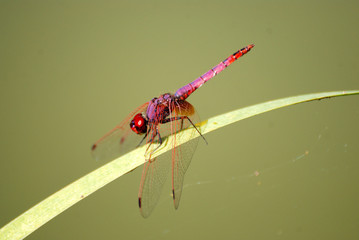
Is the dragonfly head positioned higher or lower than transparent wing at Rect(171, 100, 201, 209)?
higher

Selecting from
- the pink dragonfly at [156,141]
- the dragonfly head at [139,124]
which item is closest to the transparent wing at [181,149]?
the pink dragonfly at [156,141]

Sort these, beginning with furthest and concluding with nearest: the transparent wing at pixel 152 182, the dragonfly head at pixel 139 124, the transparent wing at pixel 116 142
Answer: the transparent wing at pixel 116 142
the dragonfly head at pixel 139 124
the transparent wing at pixel 152 182

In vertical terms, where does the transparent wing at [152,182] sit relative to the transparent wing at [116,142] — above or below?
below

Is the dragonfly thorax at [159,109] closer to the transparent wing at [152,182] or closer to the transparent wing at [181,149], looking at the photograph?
the transparent wing at [181,149]

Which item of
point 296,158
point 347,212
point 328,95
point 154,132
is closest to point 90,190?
point 154,132

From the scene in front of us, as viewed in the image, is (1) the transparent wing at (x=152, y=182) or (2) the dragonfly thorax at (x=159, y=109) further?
(2) the dragonfly thorax at (x=159, y=109)

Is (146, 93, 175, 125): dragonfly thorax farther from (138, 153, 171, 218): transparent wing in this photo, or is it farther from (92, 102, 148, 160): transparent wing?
(138, 153, 171, 218): transparent wing

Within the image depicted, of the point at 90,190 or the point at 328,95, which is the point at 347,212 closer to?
the point at 328,95

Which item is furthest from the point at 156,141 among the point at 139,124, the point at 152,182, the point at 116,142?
the point at 116,142

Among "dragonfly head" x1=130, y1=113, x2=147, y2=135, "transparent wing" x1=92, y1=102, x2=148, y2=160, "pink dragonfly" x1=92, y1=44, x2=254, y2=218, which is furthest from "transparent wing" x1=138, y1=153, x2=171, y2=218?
"transparent wing" x1=92, y1=102, x2=148, y2=160
